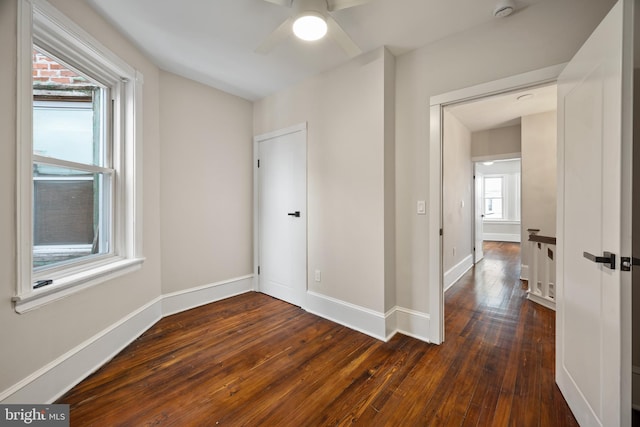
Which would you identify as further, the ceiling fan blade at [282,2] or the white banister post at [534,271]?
the white banister post at [534,271]

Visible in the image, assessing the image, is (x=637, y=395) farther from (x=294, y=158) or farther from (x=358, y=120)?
(x=294, y=158)

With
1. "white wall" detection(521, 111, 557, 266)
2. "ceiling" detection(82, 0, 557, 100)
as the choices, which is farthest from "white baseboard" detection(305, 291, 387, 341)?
"white wall" detection(521, 111, 557, 266)

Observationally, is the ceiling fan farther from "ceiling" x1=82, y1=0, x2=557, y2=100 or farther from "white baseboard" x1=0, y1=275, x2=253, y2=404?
"white baseboard" x1=0, y1=275, x2=253, y2=404

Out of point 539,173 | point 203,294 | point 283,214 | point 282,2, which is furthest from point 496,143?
point 203,294

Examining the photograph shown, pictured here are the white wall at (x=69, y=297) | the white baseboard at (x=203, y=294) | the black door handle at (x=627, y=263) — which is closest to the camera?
the black door handle at (x=627, y=263)

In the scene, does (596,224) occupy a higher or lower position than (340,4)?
lower

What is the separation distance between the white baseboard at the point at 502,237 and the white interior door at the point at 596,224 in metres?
7.62

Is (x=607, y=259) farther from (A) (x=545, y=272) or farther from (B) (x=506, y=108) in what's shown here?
(B) (x=506, y=108)

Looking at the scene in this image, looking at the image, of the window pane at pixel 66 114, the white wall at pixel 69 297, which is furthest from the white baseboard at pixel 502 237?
the window pane at pixel 66 114

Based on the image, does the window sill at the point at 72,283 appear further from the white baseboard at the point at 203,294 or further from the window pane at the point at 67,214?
the white baseboard at the point at 203,294

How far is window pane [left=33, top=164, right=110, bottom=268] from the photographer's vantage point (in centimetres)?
167

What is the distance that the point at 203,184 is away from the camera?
10.3ft

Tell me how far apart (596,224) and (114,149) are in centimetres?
328

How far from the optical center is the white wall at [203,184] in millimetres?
2836
